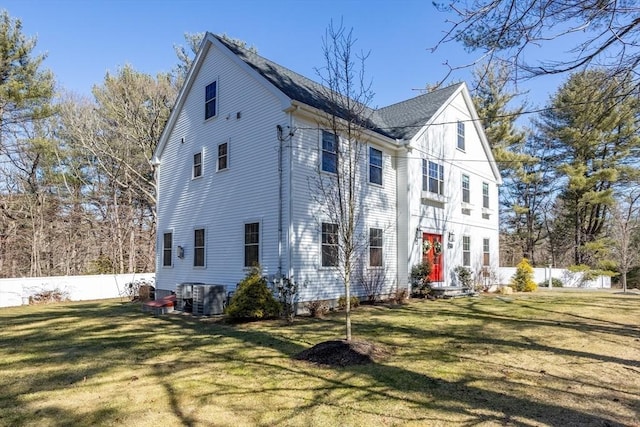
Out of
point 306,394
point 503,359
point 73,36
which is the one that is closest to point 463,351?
point 503,359

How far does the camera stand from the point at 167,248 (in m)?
14.6

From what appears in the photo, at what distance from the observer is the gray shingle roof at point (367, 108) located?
1167 centimetres

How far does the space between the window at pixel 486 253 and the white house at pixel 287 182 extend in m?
0.85

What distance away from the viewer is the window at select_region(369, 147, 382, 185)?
12.9 metres

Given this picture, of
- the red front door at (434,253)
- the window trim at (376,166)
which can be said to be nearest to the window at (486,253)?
the red front door at (434,253)

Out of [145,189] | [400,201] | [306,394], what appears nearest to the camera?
[306,394]

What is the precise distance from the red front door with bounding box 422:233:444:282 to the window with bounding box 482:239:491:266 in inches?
175

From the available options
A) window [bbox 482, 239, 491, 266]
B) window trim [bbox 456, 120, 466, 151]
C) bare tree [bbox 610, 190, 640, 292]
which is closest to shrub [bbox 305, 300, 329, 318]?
window trim [bbox 456, 120, 466, 151]

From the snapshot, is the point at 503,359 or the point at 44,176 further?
the point at 44,176

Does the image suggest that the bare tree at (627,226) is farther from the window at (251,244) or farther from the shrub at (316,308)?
the window at (251,244)

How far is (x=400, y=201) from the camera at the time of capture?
1386 centimetres

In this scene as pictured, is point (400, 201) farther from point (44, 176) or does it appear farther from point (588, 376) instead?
point (44, 176)

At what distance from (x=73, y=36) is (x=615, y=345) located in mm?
18581

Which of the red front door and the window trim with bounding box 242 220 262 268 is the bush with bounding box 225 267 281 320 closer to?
the window trim with bounding box 242 220 262 268
